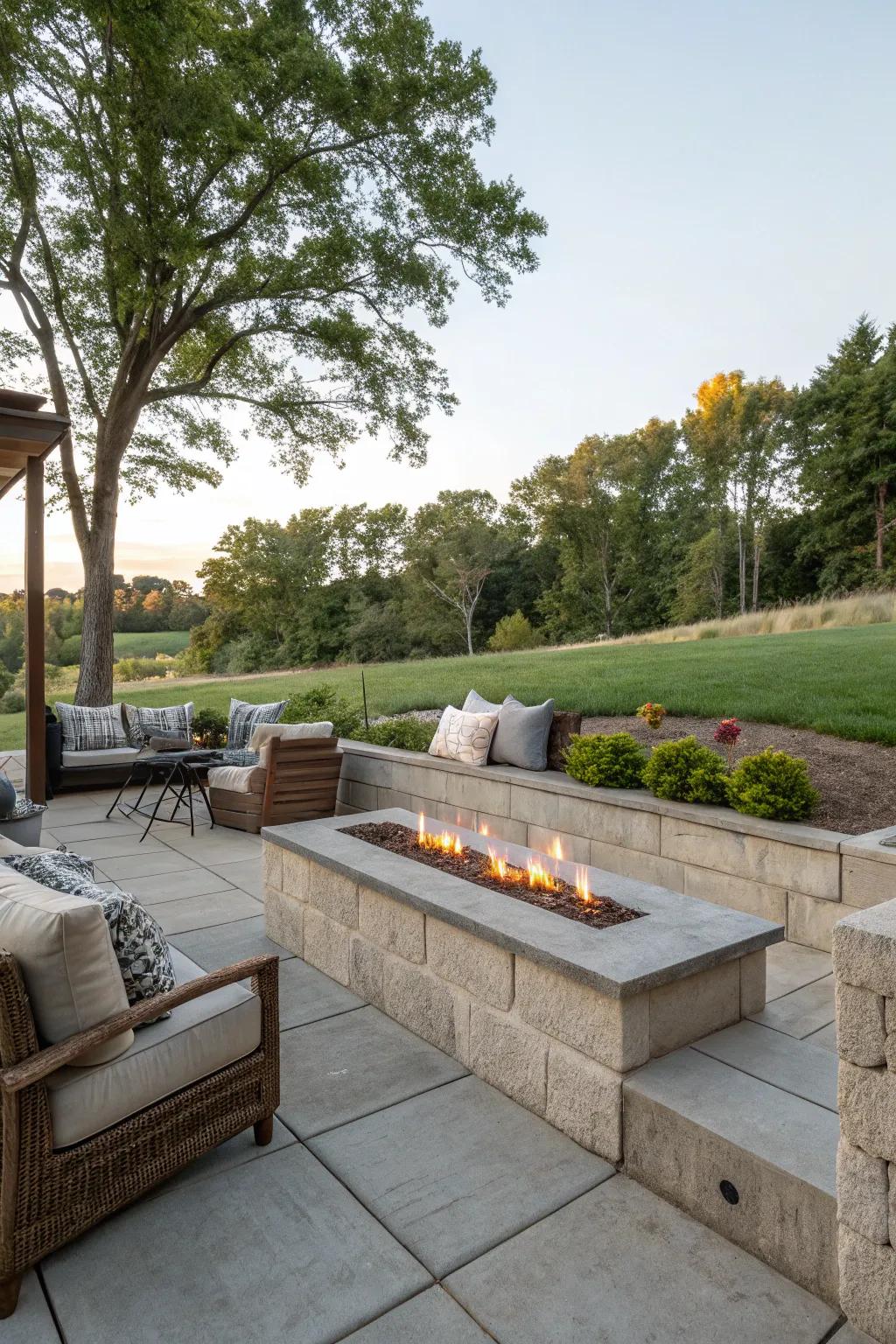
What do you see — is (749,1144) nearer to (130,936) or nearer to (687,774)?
(130,936)

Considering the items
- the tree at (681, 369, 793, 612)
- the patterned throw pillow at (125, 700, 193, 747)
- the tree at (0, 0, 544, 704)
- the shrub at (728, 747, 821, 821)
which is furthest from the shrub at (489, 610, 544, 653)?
the shrub at (728, 747, 821, 821)

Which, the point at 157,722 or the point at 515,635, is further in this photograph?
the point at 515,635

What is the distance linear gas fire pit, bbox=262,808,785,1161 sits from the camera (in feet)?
6.32

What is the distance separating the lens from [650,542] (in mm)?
25938

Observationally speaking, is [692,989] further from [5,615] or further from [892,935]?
[5,615]

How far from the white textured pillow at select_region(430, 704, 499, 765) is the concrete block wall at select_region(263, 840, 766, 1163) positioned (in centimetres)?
224

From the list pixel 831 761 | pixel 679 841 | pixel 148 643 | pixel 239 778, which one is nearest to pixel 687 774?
pixel 679 841

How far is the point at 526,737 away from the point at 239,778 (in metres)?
2.28

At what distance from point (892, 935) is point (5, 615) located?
1191 cm

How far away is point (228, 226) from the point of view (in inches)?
334

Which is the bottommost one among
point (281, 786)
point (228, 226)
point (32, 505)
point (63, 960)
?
point (281, 786)

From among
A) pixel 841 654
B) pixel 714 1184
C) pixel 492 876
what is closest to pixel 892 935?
pixel 714 1184

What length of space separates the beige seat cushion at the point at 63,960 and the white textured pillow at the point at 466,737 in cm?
358

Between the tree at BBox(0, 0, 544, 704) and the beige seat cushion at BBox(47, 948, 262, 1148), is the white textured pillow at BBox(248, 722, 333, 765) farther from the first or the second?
the tree at BBox(0, 0, 544, 704)
